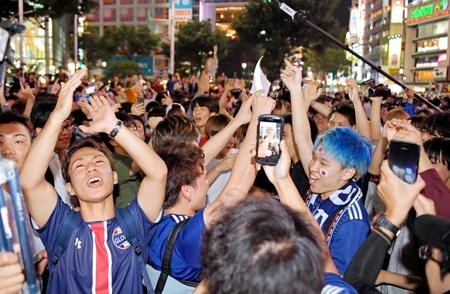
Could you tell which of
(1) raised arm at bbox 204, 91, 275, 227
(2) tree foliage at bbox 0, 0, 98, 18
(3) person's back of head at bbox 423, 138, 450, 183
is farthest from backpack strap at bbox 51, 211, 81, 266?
(2) tree foliage at bbox 0, 0, 98, 18

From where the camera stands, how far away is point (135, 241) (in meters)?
2.98

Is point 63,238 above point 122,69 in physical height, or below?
below

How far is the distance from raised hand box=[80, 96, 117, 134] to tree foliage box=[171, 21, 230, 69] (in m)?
56.8

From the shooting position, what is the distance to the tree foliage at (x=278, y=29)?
4397 centimetres

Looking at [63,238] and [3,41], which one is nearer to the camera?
[3,41]

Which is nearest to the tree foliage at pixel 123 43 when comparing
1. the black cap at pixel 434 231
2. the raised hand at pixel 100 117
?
the raised hand at pixel 100 117

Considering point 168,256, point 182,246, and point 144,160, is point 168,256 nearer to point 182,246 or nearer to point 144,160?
point 182,246

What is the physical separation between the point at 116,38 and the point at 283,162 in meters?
74.2

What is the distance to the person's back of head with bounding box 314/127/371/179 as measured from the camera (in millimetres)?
3383

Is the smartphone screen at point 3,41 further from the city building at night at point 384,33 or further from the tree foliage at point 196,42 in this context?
the city building at night at point 384,33

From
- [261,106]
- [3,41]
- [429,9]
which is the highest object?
[429,9]

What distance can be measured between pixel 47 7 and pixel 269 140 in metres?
25.0

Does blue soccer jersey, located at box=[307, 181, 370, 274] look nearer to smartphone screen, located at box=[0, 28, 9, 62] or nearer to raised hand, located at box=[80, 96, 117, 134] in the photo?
Answer: raised hand, located at box=[80, 96, 117, 134]

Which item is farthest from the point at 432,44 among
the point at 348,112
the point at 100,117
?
the point at 100,117
